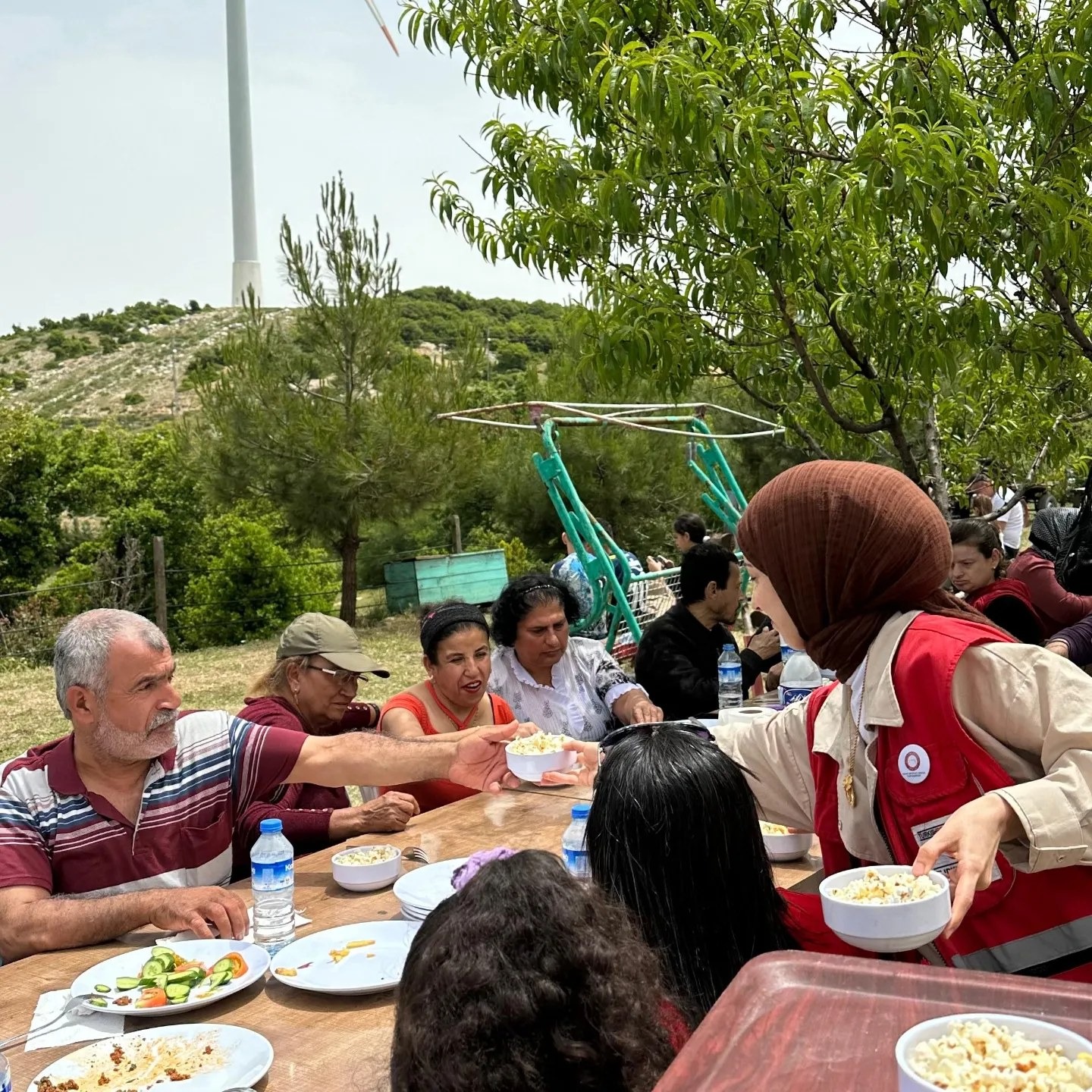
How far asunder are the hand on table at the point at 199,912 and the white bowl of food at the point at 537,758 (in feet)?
3.29

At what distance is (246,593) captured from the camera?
57.7 ft

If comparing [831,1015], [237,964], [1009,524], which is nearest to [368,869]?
[237,964]

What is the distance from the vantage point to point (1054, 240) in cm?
324

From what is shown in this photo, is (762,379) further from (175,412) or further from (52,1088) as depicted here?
(175,412)

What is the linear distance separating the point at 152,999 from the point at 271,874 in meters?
0.42

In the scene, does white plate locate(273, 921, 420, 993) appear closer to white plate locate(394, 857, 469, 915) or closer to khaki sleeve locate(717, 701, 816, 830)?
white plate locate(394, 857, 469, 915)

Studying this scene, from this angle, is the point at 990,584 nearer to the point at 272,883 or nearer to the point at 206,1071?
the point at 272,883

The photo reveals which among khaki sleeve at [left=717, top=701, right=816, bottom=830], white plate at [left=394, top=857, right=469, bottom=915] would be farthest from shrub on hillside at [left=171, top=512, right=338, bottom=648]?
khaki sleeve at [left=717, top=701, right=816, bottom=830]

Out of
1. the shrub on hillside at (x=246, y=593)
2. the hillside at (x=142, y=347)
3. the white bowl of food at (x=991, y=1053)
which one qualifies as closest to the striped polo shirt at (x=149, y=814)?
the white bowl of food at (x=991, y=1053)

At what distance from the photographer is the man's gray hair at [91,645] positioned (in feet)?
8.73

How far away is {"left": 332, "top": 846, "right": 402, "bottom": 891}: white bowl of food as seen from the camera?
8.66 ft

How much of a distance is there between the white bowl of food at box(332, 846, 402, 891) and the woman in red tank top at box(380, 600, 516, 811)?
1.14m

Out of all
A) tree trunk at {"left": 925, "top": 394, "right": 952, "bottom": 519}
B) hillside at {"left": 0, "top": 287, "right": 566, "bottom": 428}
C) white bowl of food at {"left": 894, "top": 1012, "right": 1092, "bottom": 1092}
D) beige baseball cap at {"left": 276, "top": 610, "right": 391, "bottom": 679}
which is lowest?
beige baseball cap at {"left": 276, "top": 610, "right": 391, "bottom": 679}

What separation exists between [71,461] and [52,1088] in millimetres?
21515
